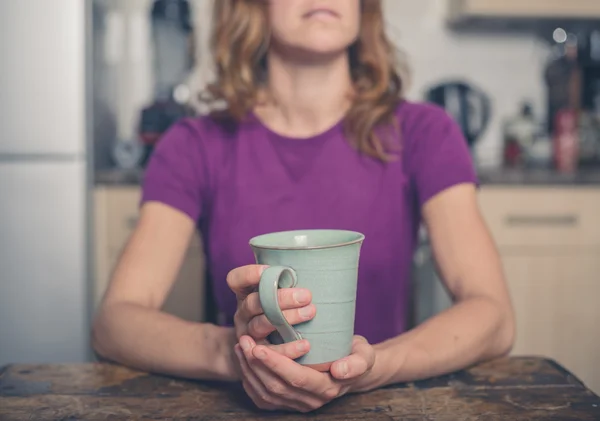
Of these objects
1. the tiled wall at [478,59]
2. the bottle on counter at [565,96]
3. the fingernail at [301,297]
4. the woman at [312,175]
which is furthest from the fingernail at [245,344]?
the tiled wall at [478,59]

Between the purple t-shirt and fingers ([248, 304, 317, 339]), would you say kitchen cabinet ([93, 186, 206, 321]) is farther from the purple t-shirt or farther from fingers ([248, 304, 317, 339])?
fingers ([248, 304, 317, 339])

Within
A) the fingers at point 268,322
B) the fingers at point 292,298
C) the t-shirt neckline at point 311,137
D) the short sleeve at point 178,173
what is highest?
the t-shirt neckline at point 311,137

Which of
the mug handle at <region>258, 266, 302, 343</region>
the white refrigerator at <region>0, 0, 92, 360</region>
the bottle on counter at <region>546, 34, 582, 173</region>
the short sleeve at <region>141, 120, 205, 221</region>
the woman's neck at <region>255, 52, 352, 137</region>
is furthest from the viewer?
the bottle on counter at <region>546, 34, 582, 173</region>

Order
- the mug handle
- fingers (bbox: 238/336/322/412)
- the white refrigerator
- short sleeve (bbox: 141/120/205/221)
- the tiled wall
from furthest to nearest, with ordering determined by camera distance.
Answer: the tiled wall, the white refrigerator, short sleeve (bbox: 141/120/205/221), fingers (bbox: 238/336/322/412), the mug handle

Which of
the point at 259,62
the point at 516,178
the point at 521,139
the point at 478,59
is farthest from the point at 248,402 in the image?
the point at 478,59

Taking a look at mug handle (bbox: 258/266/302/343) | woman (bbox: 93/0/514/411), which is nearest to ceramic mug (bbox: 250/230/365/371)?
mug handle (bbox: 258/266/302/343)

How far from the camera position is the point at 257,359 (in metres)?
0.68

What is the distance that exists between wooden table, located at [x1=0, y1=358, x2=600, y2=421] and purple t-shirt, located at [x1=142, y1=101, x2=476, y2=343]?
1.31 ft

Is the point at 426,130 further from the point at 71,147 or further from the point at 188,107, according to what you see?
the point at 188,107

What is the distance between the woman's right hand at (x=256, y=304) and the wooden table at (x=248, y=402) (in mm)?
96

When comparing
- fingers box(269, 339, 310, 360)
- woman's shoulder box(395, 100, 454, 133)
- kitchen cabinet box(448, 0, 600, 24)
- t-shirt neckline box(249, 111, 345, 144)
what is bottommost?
fingers box(269, 339, 310, 360)

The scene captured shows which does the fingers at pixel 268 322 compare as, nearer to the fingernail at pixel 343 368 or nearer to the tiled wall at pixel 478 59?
the fingernail at pixel 343 368

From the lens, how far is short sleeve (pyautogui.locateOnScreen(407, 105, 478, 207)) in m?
1.19

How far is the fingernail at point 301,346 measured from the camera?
634 millimetres
